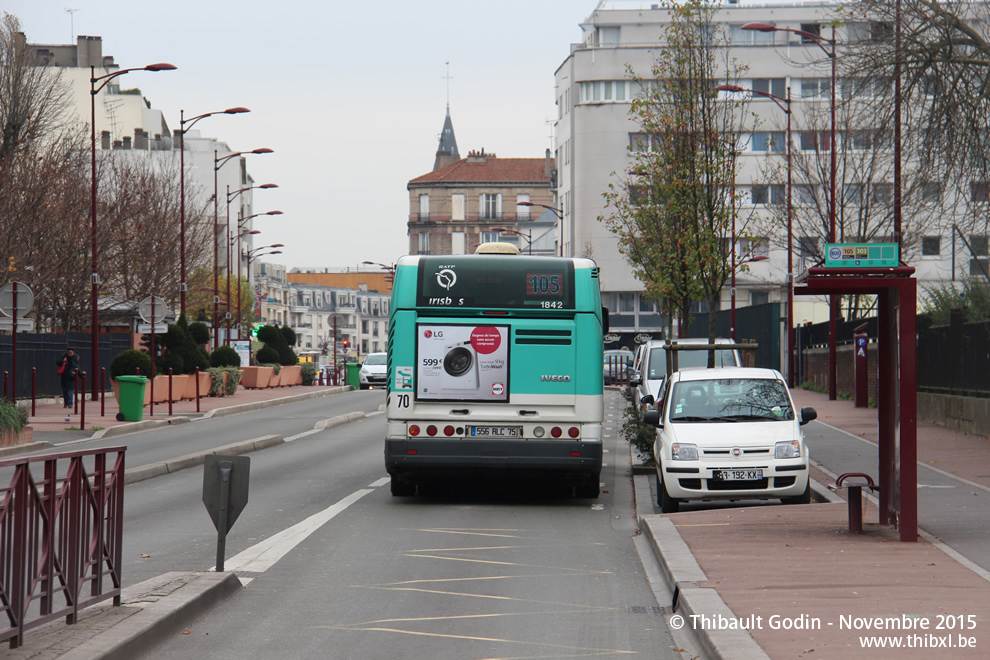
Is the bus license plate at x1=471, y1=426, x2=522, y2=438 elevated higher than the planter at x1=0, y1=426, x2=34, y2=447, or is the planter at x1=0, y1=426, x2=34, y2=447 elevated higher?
the bus license plate at x1=471, y1=426, x2=522, y2=438

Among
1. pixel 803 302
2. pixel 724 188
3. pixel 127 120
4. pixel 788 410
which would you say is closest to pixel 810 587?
pixel 788 410

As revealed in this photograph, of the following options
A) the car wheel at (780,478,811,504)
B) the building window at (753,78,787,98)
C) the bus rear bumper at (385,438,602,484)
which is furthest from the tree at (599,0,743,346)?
the building window at (753,78,787,98)

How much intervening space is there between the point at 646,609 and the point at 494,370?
21.9 feet

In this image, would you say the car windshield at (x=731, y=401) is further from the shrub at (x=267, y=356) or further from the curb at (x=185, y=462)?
the shrub at (x=267, y=356)

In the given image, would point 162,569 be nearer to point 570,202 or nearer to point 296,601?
point 296,601

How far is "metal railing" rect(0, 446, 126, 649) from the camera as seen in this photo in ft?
20.8

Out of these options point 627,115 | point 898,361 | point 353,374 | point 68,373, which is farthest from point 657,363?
point 627,115

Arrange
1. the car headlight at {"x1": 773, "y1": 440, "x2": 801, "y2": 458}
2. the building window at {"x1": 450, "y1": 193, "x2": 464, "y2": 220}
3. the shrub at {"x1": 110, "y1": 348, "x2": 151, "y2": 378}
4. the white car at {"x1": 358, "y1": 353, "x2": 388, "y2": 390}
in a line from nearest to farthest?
1. the car headlight at {"x1": 773, "y1": 440, "x2": 801, "y2": 458}
2. the shrub at {"x1": 110, "y1": 348, "x2": 151, "y2": 378}
3. the white car at {"x1": 358, "y1": 353, "x2": 388, "y2": 390}
4. the building window at {"x1": 450, "y1": 193, "x2": 464, "y2": 220}

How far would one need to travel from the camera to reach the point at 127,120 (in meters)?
96.3

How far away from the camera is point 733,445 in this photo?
1440 cm

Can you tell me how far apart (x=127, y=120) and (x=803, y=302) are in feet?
171

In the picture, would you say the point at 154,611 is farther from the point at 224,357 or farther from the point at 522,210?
the point at 522,210

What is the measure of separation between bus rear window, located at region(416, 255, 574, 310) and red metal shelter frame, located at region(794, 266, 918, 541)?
4.05m

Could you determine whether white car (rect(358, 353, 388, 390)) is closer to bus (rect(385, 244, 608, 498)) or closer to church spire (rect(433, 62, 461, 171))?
bus (rect(385, 244, 608, 498))
